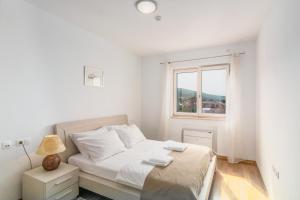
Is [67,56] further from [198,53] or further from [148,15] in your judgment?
[198,53]

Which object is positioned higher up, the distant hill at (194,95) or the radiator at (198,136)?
the distant hill at (194,95)

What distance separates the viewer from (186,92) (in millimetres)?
4039

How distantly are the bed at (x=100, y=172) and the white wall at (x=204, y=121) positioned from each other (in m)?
1.01

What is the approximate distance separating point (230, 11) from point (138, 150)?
7.88ft

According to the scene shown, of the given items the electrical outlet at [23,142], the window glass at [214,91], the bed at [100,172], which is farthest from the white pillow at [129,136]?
the window glass at [214,91]

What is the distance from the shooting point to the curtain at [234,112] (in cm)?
327

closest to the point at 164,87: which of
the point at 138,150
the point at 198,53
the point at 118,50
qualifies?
the point at 198,53

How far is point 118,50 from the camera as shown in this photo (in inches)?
142

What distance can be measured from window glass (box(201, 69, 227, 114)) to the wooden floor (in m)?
1.18

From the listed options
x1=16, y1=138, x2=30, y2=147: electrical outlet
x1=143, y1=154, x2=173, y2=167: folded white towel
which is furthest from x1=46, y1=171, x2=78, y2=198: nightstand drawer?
x1=143, y1=154, x2=173, y2=167: folded white towel

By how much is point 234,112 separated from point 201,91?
86cm

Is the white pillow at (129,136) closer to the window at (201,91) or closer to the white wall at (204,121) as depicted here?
the white wall at (204,121)

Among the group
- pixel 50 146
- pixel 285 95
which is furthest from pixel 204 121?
pixel 50 146

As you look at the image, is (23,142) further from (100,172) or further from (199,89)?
(199,89)
